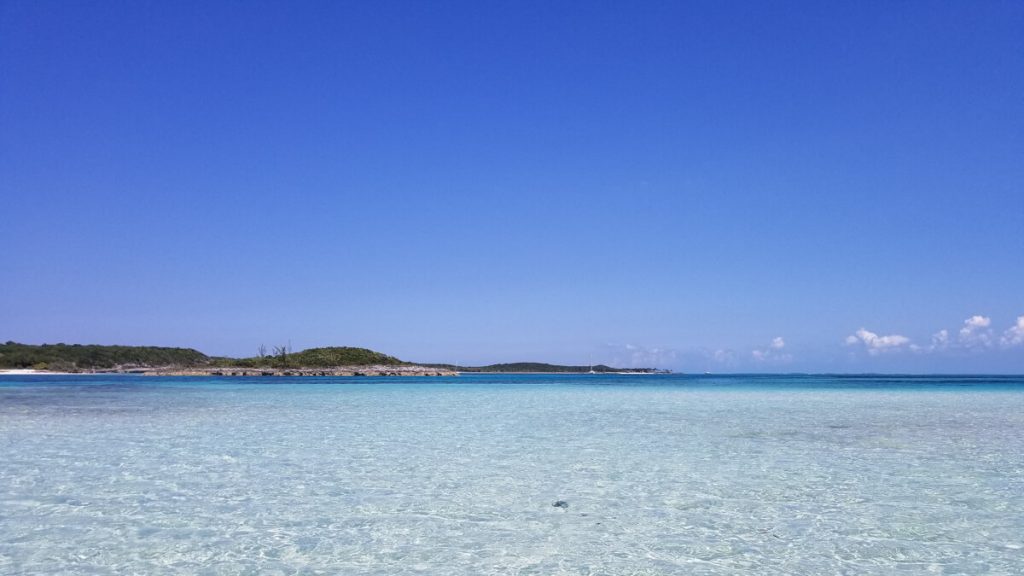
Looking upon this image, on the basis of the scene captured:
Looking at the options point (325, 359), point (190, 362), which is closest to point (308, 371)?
point (325, 359)

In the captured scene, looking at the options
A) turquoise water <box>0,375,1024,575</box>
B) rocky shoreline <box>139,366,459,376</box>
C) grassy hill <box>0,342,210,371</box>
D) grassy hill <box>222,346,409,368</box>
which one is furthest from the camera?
grassy hill <box>0,342,210,371</box>

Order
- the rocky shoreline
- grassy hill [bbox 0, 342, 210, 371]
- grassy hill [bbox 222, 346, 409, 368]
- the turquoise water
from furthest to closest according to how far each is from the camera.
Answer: grassy hill [bbox 0, 342, 210, 371] → grassy hill [bbox 222, 346, 409, 368] → the rocky shoreline → the turquoise water

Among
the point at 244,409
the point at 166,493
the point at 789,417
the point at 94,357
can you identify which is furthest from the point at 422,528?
the point at 94,357

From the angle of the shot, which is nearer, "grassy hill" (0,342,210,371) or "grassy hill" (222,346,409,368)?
"grassy hill" (222,346,409,368)

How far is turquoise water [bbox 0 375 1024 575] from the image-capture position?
21.9 feet

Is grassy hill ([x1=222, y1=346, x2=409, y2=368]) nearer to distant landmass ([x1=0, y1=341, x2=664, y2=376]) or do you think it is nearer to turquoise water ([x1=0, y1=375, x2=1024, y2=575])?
distant landmass ([x1=0, y1=341, x2=664, y2=376])

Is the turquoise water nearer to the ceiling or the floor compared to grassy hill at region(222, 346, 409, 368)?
nearer to the floor

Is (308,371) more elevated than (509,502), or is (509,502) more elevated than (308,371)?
(308,371)

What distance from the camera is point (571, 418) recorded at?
76.1ft

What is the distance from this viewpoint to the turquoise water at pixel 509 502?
21.9ft

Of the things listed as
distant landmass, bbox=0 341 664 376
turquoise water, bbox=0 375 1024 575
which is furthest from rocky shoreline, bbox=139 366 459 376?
turquoise water, bbox=0 375 1024 575

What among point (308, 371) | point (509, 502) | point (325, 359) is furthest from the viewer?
point (325, 359)

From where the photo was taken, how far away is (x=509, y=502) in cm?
912

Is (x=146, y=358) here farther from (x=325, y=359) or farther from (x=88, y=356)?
(x=325, y=359)
